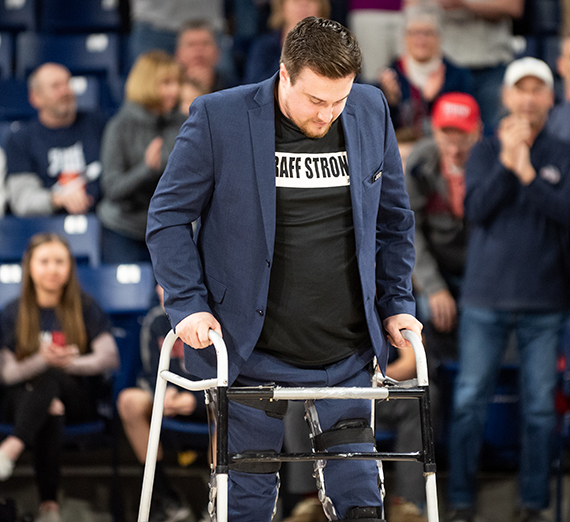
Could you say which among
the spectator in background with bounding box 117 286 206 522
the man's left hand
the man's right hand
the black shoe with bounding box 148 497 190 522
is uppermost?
the man's right hand

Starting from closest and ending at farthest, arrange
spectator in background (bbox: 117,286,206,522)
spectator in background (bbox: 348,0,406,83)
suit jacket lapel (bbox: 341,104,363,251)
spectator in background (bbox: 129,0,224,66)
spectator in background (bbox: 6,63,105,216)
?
suit jacket lapel (bbox: 341,104,363,251) → spectator in background (bbox: 117,286,206,522) → spectator in background (bbox: 6,63,105,216) → spectator in background (bbox: 348,0,406,83) → spectator in background (bbox: 129,0,224,66)

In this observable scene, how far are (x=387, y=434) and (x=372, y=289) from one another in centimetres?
203

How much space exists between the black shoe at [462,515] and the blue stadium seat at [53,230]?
2644mm

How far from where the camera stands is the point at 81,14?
6.84m

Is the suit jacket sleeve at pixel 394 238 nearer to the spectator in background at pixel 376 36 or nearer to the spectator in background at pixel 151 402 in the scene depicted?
the spectator in background at pixel 151 402

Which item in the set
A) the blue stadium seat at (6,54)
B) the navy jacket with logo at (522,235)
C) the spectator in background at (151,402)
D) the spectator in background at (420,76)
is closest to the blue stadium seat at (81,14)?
the blue stadium seat at (6,54)

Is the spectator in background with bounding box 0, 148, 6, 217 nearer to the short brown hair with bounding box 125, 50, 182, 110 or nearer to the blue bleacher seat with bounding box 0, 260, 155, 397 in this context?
the blue bleacher seat with bounding box 0, 260, 155, 397

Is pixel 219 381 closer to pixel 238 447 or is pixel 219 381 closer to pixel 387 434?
pixel 238 447

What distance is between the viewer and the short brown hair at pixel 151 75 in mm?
5312

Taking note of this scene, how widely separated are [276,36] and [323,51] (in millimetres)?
3989

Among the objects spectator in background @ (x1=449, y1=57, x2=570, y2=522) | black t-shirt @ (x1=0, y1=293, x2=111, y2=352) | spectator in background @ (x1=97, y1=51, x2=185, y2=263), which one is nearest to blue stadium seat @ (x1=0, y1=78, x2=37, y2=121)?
Result: spectator in background @ (x1=97, y1=51, x2=185, y2=263)

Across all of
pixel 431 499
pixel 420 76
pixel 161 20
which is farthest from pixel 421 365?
pixel 161 20

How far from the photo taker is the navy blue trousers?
2328 millimetres

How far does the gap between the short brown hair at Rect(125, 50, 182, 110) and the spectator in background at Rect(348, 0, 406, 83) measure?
1507mm
